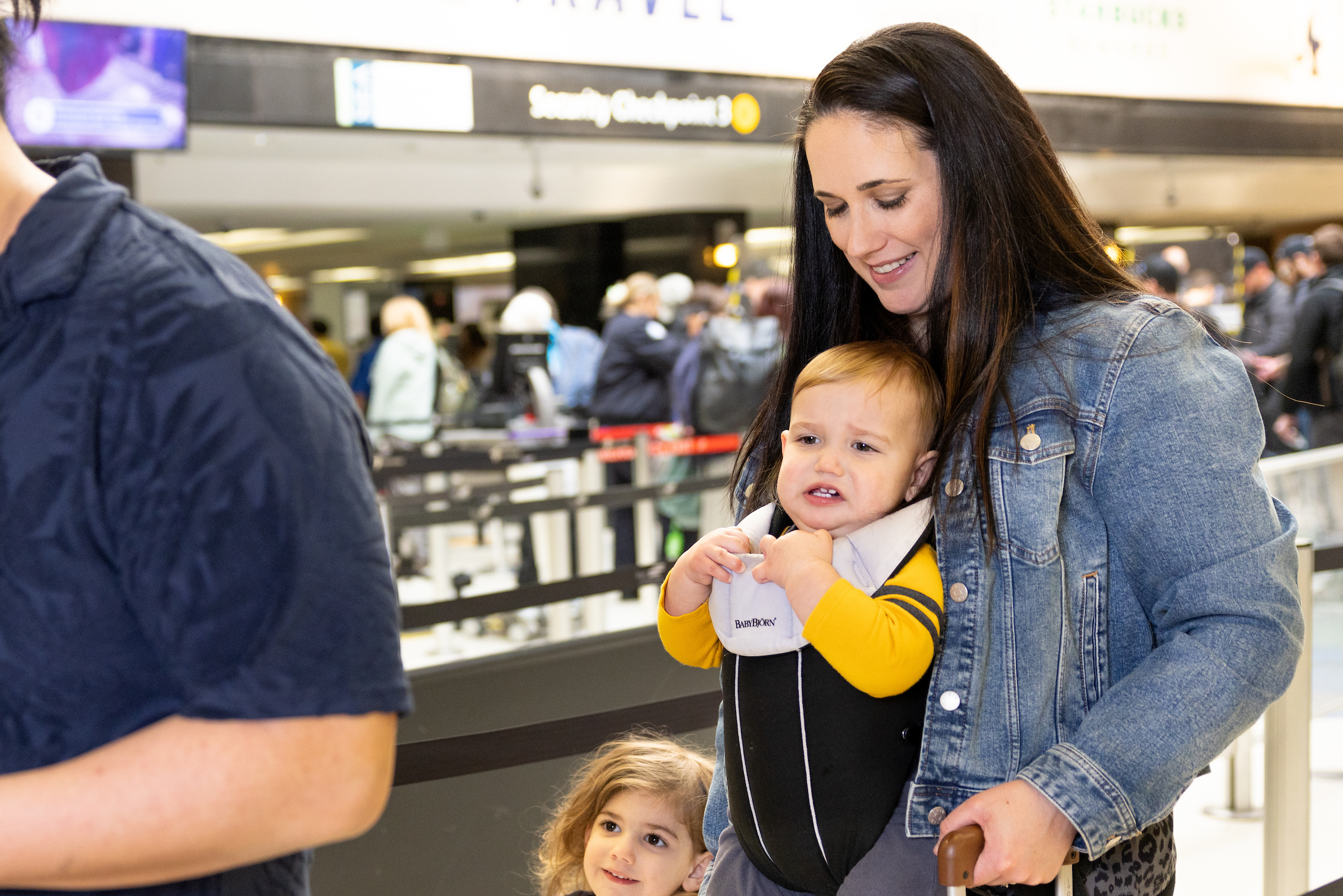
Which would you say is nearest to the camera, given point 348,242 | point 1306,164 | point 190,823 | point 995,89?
point 190,823

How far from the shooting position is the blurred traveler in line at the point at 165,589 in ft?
2.28

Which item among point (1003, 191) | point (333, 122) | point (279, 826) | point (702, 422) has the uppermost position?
point (333, 122)

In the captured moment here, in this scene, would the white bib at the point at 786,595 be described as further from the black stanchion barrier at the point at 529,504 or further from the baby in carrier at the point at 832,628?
the black stanchion barrier at the point at 529,504

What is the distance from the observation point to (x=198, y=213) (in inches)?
571

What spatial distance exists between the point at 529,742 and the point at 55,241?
144 cm

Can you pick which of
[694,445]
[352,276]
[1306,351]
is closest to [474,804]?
[694,445]

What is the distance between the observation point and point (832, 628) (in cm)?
132

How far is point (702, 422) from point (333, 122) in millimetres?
2649

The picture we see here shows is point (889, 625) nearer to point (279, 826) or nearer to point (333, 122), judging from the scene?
point (279, 826)

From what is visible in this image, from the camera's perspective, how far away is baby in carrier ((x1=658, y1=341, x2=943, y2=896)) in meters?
1.35

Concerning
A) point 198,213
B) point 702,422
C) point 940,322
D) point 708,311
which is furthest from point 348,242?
point 940,322

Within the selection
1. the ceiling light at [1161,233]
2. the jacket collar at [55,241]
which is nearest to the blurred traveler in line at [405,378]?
the jacket collar at [55,241]

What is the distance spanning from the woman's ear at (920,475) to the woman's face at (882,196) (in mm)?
198

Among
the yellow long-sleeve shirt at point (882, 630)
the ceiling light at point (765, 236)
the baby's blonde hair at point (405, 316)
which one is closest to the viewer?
the yellow long-sleeve shirt at point (882, 630)
